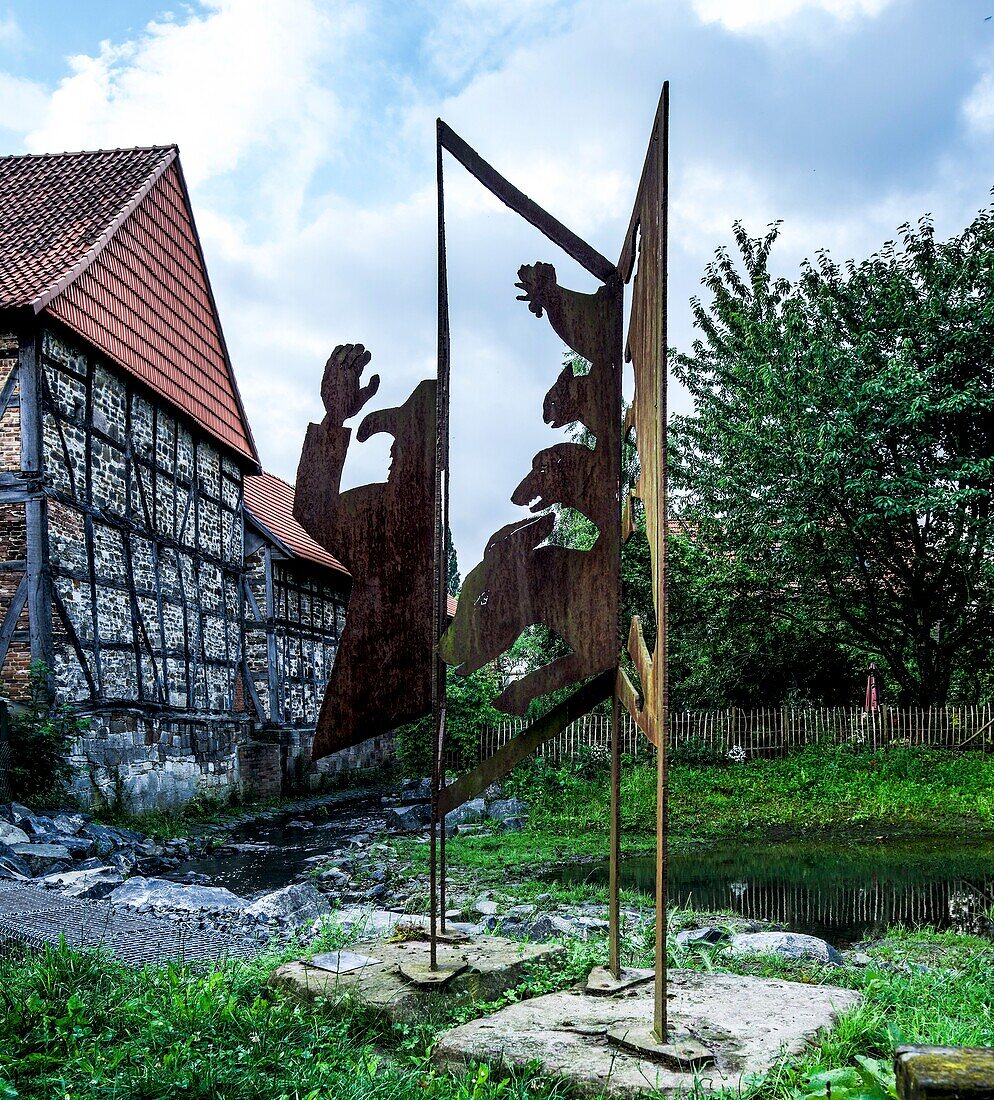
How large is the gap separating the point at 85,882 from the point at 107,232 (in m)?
8.67

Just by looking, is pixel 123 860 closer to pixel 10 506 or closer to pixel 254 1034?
pixel 10 506

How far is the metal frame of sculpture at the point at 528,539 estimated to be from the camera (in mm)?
2904

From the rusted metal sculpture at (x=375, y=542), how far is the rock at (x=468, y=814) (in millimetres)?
8441

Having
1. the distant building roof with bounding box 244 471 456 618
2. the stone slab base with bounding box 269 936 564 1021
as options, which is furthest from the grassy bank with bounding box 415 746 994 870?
the stone slab base with bounding box 269 936 564 1021

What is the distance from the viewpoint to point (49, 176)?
14.0 m

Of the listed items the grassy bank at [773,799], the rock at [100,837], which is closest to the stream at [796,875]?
the rock at [100,837]

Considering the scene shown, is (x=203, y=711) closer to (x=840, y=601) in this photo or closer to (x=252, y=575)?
(x=252, y=575)

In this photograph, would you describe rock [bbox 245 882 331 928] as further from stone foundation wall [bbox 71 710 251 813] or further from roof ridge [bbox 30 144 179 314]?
roof ridge [bbox 30 144 179 314]

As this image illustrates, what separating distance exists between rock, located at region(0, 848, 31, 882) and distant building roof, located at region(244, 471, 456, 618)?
29.3 ft

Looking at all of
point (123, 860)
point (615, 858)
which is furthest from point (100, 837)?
point (615, 858)

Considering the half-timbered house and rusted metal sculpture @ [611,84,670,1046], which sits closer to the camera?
rusted metal sculpture @ [611,84,670,1046]

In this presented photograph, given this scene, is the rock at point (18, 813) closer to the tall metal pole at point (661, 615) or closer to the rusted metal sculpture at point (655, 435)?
the rusted metal sculpture at point (655, 435)

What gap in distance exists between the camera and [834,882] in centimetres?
826

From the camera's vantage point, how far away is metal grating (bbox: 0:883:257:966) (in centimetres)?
439
